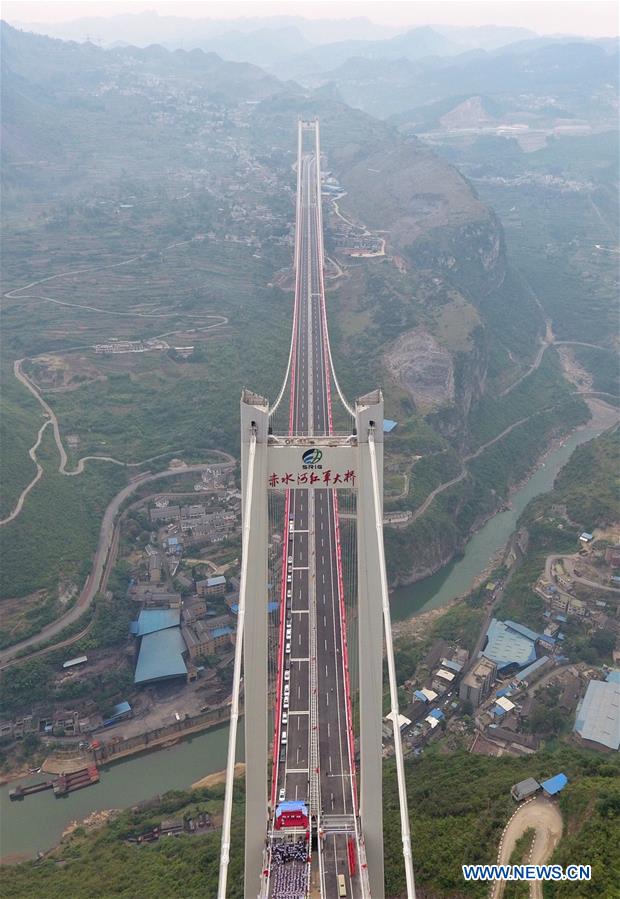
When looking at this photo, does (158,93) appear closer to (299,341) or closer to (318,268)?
(318,268)

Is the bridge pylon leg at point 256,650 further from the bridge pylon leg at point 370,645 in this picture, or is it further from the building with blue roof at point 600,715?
the building with blue roof at point 600,715

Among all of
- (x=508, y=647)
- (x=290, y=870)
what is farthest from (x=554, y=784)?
(x=508, y=647)

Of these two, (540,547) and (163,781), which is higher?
(540,547)

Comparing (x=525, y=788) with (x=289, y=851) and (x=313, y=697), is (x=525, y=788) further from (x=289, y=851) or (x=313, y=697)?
(x=289, y=851)

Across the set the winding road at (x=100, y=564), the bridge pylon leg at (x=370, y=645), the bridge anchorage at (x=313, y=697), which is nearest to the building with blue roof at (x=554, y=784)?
the bridge anchorage at (x=313, y=697)

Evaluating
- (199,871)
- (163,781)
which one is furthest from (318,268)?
(199,871)

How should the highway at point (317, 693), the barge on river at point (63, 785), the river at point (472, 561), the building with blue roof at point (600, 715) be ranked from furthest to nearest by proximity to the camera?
the river at point (472, 561) < the barge on river at point (63, 785) < the building with blue roof at point (600, 715) < the highway at point (317, 693)

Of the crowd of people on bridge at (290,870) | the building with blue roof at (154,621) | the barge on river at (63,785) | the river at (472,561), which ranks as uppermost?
the crowd of people on bridge at (290,870)
